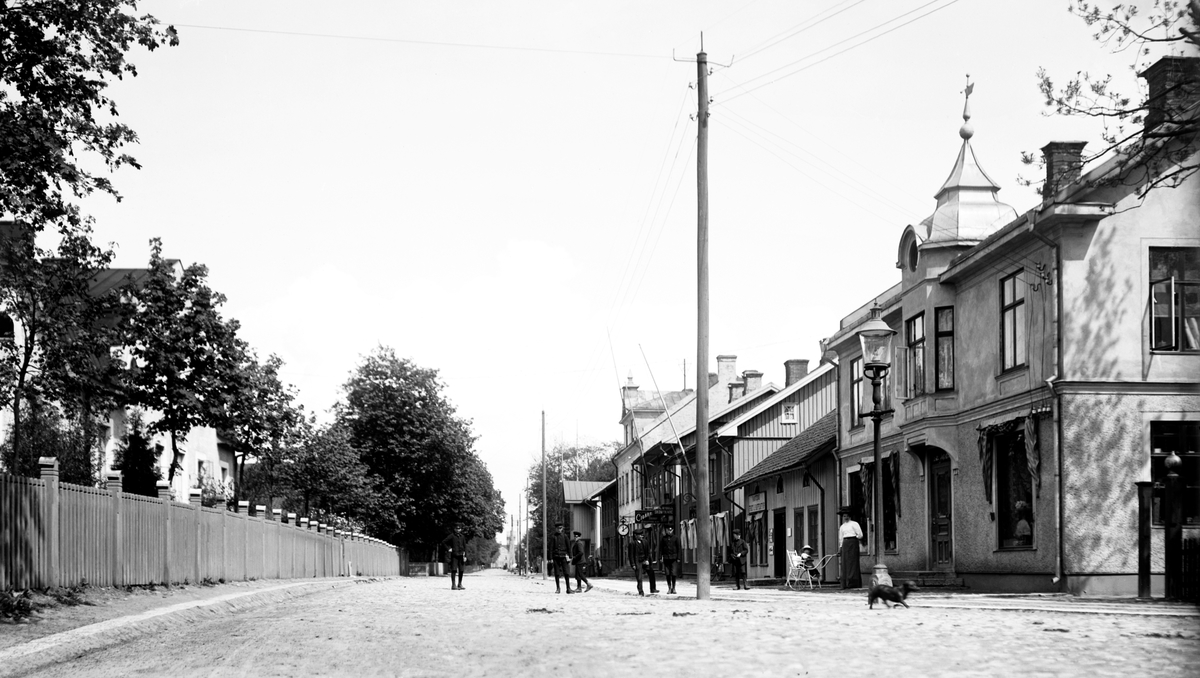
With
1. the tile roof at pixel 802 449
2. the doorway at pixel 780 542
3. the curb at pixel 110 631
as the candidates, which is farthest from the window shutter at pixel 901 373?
the curb at pixel 110 631

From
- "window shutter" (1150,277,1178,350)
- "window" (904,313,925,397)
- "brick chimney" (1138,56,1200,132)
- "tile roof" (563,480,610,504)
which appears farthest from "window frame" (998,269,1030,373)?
"tile roof" (563,480,610,504)

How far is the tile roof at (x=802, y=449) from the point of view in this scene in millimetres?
37844

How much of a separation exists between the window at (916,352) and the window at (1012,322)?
11.9 ft

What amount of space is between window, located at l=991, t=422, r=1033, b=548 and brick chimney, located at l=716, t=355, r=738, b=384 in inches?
2081

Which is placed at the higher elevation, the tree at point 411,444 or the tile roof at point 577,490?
the tree at point 411,444

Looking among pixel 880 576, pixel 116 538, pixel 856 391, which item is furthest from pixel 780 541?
pixel 116 538

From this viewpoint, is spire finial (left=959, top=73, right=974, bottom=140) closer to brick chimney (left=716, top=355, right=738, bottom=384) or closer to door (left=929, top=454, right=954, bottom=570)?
door (left=929, top=454, right=954, bottom=570)

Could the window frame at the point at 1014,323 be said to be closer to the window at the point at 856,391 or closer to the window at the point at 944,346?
the window at the point at 944,346

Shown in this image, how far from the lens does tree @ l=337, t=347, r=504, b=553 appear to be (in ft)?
252

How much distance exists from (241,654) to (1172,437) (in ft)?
56.5

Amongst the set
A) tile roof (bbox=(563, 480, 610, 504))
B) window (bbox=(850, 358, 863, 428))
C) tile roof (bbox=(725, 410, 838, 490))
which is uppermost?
window (bbox=(850, 358, 863, 428))

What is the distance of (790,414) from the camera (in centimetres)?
5775

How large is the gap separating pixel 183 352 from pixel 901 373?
2389 cm

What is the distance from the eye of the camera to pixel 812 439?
136 feet
